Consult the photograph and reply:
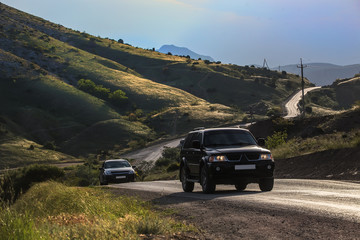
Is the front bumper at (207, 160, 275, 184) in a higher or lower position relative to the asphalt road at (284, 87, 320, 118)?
lower

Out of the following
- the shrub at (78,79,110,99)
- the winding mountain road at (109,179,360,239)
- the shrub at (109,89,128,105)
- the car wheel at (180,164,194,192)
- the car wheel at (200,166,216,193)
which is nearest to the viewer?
the winding mountain road at (109,179,360,239)

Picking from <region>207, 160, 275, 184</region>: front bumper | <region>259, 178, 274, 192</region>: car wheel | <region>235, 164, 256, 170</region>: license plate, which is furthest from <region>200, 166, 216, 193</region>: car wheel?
<region>259, 178, 274, 192</region>: car wheel

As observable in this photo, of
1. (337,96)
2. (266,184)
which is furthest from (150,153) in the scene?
(337,96)

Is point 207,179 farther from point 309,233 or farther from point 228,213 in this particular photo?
point 309,233

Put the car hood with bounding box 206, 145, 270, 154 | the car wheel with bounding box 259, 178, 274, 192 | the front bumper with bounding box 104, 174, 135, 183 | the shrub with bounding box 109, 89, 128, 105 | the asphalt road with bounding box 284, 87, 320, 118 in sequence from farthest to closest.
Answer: the shrub with bounding box 109, 89, 128, 105
the asphalt road with bounding box 284, 87, 320, 118
the front bumper with bounding box 104, 174, 135, 183
the car wheel with bounding box 259, 178, 274, 192
the car hood with bounding box 206, 145, 270, 154

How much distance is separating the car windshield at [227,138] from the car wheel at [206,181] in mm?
899

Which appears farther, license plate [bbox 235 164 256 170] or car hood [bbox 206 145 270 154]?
car hood [bbox 206 145 270 154]

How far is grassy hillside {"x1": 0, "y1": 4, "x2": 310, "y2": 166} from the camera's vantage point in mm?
101625

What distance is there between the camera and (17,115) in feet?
340

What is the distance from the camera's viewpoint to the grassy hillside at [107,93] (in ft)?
333

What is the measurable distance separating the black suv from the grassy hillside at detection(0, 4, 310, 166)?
77.1 metres

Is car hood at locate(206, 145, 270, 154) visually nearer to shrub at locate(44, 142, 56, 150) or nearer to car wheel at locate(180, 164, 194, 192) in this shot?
car wheel at locate(180, 164, 194, 192)

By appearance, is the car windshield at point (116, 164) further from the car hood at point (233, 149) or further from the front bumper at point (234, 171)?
the front bumper at point (234, 171)

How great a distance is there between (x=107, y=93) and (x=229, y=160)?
118478mm
